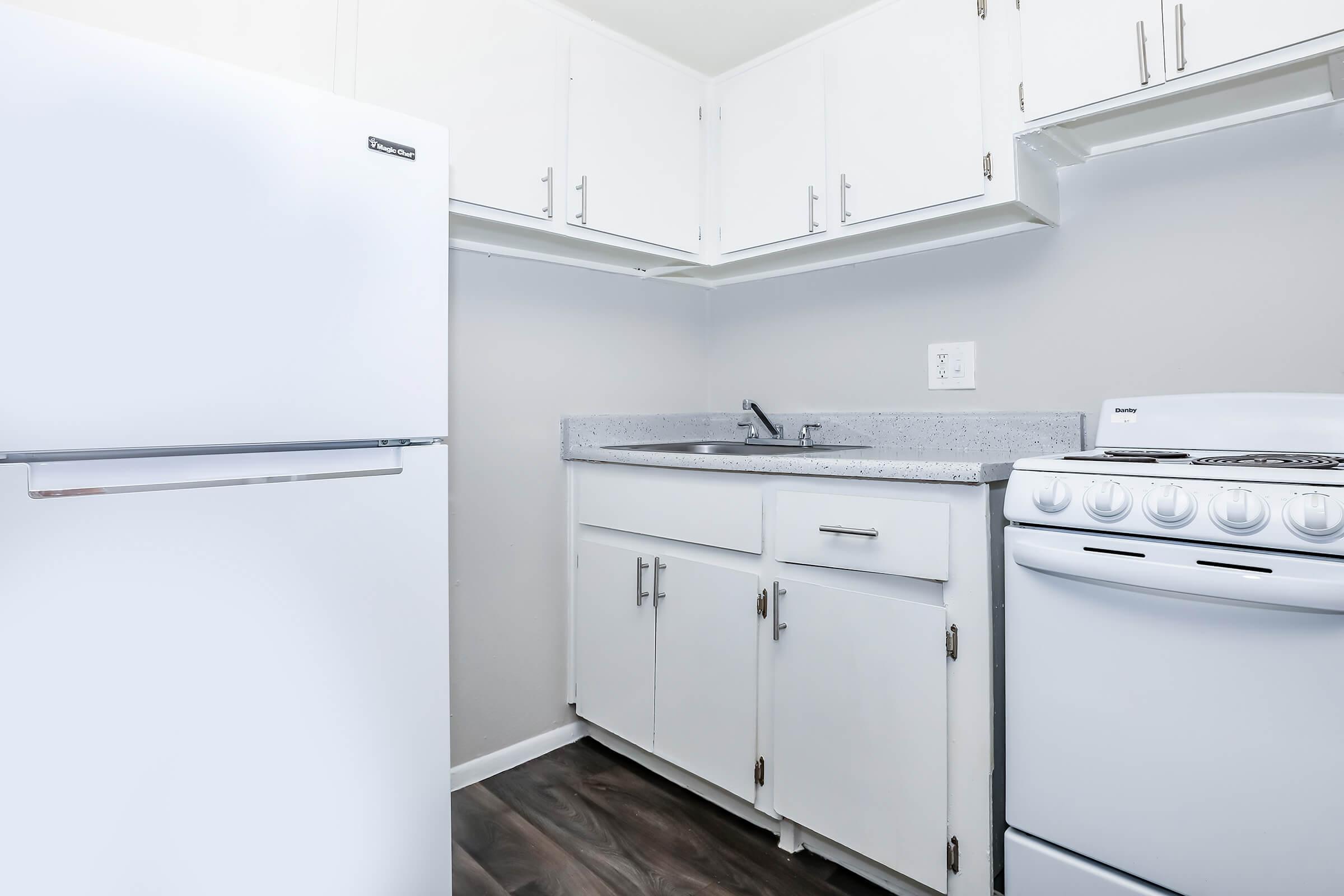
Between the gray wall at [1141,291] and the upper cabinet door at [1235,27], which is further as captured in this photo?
the gray wall at [1141,291]

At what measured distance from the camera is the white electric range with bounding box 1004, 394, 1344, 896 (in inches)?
35.9

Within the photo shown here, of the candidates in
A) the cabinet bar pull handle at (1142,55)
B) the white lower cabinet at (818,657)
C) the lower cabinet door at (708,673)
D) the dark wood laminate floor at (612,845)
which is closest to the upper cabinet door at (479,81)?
the white lower cabinet at (818,657)

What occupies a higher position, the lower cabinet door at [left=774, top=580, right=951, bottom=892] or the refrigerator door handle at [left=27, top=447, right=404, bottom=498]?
the refrigerator door handle at [left=27, top=447, right=404, bottom=498]

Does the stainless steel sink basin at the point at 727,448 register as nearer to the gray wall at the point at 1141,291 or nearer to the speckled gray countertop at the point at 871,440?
the speckled gray countertop at the point at 871,440

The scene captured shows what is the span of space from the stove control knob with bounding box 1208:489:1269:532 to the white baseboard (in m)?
1.77

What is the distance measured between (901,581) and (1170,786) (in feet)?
1.66

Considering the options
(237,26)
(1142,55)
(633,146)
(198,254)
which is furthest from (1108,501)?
(237,26)

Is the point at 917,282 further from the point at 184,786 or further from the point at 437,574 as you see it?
the point at 184,786

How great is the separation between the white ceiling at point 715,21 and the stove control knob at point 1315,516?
1491mm

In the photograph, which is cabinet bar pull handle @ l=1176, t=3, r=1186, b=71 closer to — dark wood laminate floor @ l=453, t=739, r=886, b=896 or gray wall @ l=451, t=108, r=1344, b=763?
gray wall @ l=451, t=108, r=1344, b=763

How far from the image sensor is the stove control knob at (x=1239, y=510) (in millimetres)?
939

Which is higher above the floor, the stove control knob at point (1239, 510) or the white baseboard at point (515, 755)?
the stove control knob at point (1239, 510)

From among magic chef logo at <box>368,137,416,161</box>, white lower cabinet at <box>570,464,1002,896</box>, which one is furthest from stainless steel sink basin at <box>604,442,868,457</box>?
magic chef logo at <box>368,137,416,161</box>

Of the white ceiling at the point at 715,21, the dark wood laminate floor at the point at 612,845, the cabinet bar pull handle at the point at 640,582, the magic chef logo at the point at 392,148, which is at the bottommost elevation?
the dark wood laminate floor at the point at 612,845
